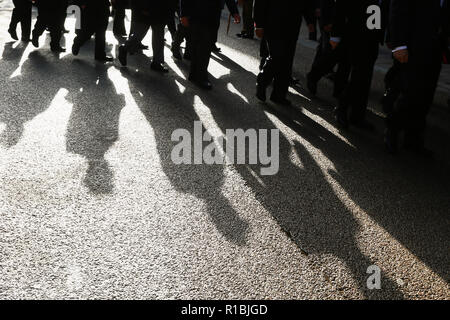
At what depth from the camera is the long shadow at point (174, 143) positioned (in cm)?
415

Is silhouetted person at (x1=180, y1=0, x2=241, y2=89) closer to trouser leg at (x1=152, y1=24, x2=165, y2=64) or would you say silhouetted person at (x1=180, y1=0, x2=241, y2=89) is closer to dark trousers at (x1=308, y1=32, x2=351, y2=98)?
trouser leg at (x1=152, y1=24, x2=165, y2=64)

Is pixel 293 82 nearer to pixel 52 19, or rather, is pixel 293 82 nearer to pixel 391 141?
pixel 391 141

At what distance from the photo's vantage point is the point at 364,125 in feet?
21.9

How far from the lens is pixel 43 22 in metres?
10.2

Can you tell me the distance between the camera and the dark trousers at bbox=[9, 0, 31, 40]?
35.2ft

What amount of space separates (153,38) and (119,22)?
3.75m

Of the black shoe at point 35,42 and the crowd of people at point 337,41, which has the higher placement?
the crowd of people at point 337,41

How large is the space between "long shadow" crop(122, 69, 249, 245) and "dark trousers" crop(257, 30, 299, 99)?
1.06m

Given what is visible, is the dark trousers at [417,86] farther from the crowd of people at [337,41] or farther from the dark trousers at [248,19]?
the dark trousers at [248,19]

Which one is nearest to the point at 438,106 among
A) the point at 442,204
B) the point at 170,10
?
the point at 442,204

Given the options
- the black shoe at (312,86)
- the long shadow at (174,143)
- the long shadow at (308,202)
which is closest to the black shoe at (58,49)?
the long shadow at (174,143)

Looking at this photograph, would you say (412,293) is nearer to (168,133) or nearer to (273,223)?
(273,223)

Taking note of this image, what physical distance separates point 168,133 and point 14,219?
91.6 inches

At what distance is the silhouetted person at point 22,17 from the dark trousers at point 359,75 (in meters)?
6.72
